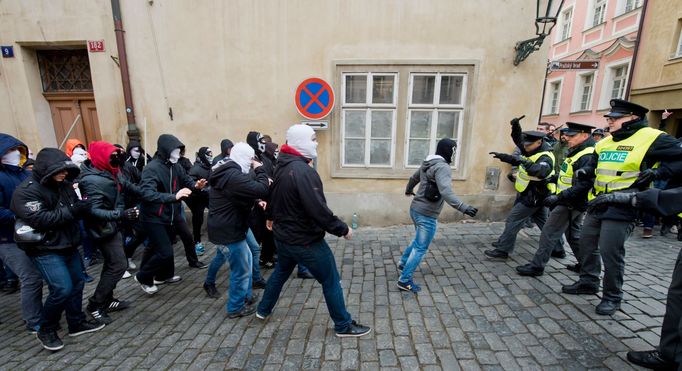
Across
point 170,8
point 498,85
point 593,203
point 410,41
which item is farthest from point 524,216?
point 170,8

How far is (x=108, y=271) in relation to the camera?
3.12 meters

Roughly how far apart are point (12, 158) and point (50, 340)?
5.97 ft

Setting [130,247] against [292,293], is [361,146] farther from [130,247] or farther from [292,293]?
[130,247]

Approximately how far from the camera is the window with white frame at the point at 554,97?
17.0 m

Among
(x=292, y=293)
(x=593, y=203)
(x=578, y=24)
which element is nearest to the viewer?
(x=593, y=203)

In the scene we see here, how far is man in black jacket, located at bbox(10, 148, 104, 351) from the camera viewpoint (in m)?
2.48

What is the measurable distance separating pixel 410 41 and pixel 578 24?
15.4m

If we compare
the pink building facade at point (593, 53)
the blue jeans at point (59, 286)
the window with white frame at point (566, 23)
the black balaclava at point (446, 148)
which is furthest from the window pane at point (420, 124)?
the window with white frame at point (566, 23)

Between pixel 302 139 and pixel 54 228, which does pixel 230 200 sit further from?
pixel 54 228

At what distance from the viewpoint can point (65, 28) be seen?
5.69 m

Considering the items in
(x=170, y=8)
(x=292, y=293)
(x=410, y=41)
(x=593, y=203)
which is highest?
(x=170, y=8)

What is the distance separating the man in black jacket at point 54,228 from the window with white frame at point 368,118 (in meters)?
4.33

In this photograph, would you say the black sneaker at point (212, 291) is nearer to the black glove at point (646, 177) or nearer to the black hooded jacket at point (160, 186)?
the black hooded jacket at point (160, 186)

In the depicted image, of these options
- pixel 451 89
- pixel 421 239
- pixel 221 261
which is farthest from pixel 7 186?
pixel 451 89
